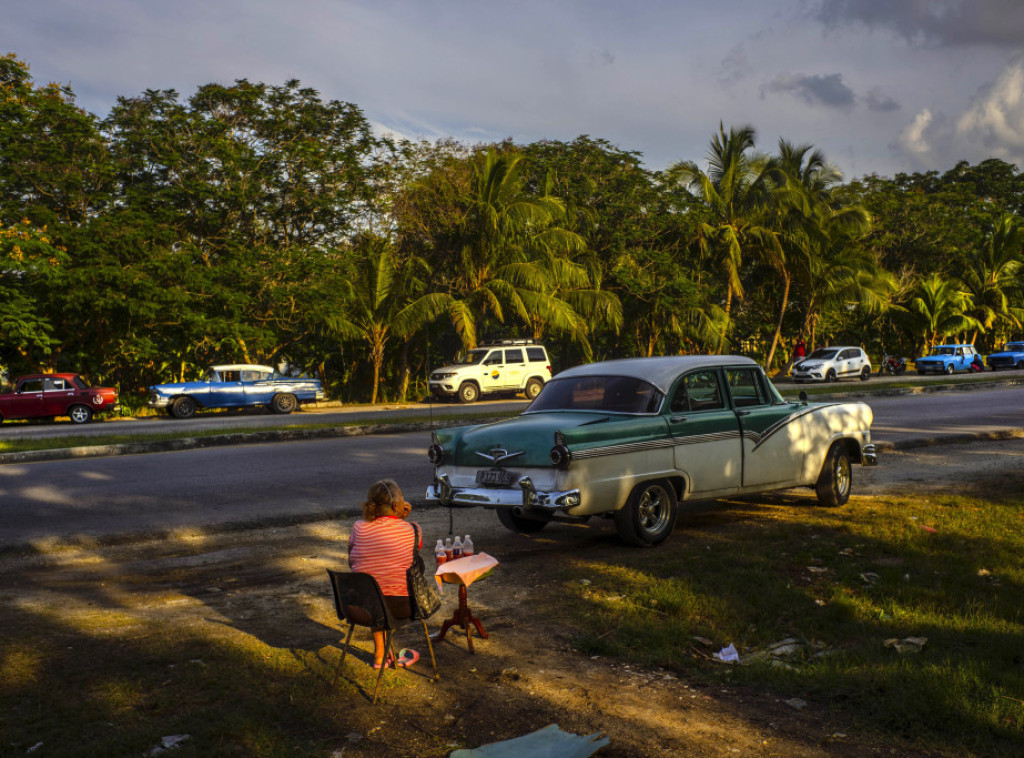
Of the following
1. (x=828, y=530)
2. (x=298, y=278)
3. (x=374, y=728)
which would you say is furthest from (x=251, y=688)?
(x=298, y=278)

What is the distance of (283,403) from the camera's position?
93.7 ft

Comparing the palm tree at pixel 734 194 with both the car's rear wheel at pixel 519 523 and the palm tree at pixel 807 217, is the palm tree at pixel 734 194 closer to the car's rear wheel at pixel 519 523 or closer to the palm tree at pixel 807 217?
the palm tree at pixel 807 217

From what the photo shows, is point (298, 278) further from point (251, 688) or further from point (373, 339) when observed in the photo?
point (251, 688)

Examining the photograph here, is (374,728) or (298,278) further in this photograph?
(298,278)

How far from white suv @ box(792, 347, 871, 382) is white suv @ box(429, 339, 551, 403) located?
13.0m

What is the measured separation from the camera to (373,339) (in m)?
33.0

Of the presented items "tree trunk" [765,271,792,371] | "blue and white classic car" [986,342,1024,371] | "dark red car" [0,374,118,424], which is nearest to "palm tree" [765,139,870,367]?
"tree trunk" [765,271,792,371]

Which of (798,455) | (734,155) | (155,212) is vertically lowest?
(798,455)

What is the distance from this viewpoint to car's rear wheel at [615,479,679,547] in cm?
766

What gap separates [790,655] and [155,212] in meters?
28.7

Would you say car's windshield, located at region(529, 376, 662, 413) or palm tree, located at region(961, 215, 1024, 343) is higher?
palm tree, located at region(961, 215, 1024, 343)

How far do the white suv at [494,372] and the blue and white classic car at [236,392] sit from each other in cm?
427

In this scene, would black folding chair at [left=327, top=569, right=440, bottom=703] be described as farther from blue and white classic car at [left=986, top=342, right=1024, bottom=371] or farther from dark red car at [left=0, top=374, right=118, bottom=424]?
blue and white classic car at [left=986, top=342, right=1024, bottom=371]

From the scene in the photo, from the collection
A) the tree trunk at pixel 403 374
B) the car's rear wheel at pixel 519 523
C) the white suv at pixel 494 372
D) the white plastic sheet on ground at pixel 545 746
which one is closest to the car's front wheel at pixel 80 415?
the white suv at pixel 494 372
